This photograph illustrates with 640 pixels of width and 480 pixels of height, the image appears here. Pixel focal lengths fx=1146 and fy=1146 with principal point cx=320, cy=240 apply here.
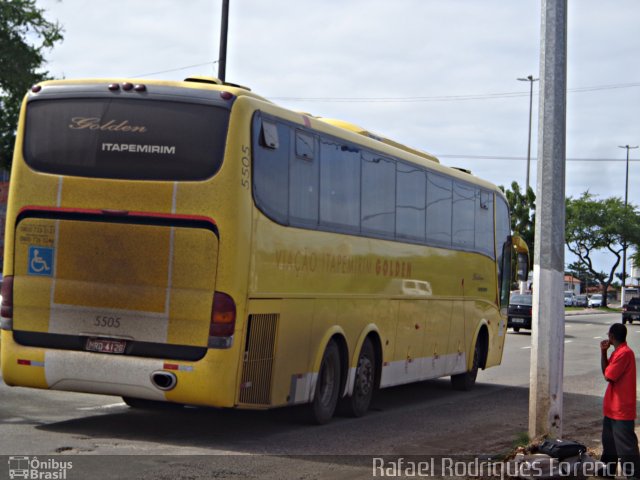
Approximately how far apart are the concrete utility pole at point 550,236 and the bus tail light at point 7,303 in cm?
537

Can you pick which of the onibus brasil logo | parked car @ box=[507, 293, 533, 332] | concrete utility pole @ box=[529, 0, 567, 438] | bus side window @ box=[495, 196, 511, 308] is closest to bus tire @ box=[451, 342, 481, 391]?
bus side window @ box=[495, 196, 511, 308]

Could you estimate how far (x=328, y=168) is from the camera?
13.6m

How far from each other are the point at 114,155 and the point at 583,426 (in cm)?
742

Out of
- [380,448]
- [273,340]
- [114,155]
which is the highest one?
[114,155]

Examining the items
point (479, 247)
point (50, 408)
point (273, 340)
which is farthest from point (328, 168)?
point (479, 247)

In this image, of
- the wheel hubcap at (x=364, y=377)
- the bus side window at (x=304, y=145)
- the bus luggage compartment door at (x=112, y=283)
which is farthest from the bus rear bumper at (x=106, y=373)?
the wheel hubcap at (x=364, y=377)

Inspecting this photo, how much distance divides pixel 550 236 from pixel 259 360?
3244 millimetres

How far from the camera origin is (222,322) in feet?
37.0

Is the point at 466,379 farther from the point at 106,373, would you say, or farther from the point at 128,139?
the point at 128,139

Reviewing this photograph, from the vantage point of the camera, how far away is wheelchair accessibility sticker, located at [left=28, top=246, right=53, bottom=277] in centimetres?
1174

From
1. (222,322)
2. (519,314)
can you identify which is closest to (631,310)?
(519,314)

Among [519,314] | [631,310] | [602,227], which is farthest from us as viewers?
[602,227]

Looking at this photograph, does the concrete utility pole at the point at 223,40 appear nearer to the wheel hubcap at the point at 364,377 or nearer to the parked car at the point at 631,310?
the wheel hubcap at the point at 364,377

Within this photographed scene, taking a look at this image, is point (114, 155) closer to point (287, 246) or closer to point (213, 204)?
point (213, 204)
